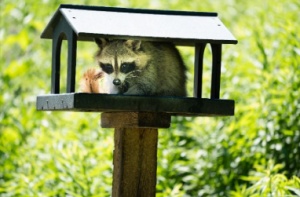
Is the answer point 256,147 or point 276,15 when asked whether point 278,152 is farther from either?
point 276,15

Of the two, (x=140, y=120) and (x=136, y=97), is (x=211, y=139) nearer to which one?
(x=140, y=120)

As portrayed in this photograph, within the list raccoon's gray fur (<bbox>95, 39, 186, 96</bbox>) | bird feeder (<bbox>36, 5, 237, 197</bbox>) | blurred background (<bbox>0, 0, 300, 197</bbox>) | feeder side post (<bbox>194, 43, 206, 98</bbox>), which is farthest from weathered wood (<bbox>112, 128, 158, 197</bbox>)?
blurred background (<bbox>0, 0, 300, 197</bbox>)

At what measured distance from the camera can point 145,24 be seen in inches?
128

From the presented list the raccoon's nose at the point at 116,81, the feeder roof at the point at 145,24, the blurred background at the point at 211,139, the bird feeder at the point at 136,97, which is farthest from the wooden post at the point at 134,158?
the blurred background at the point at 211,139

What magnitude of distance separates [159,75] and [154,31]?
18.4 inches

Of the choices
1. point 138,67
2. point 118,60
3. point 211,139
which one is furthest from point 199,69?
point 211,139

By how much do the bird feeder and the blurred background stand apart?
4.27ft

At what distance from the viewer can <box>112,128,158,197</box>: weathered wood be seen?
3379 mm

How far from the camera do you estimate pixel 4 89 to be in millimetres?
6352

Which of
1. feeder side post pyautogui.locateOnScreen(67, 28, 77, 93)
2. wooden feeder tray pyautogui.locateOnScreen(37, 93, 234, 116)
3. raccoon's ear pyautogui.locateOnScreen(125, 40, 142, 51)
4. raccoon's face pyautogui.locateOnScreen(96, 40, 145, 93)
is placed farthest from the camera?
raccoon's ear pyautogui.locateOnScreen(125, 40, 142, 51)

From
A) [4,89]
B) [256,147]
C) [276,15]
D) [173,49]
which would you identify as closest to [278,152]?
[256,147]

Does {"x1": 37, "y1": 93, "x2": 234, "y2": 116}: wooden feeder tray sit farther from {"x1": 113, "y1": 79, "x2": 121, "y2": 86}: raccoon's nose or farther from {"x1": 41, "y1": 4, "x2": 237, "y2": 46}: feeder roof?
{"x1": 41, "y1": 4, "x2": 237, "y2": 46}: feeder roof

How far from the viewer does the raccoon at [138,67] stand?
3.40 meters

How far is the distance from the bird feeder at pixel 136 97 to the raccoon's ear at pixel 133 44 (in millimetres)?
178
